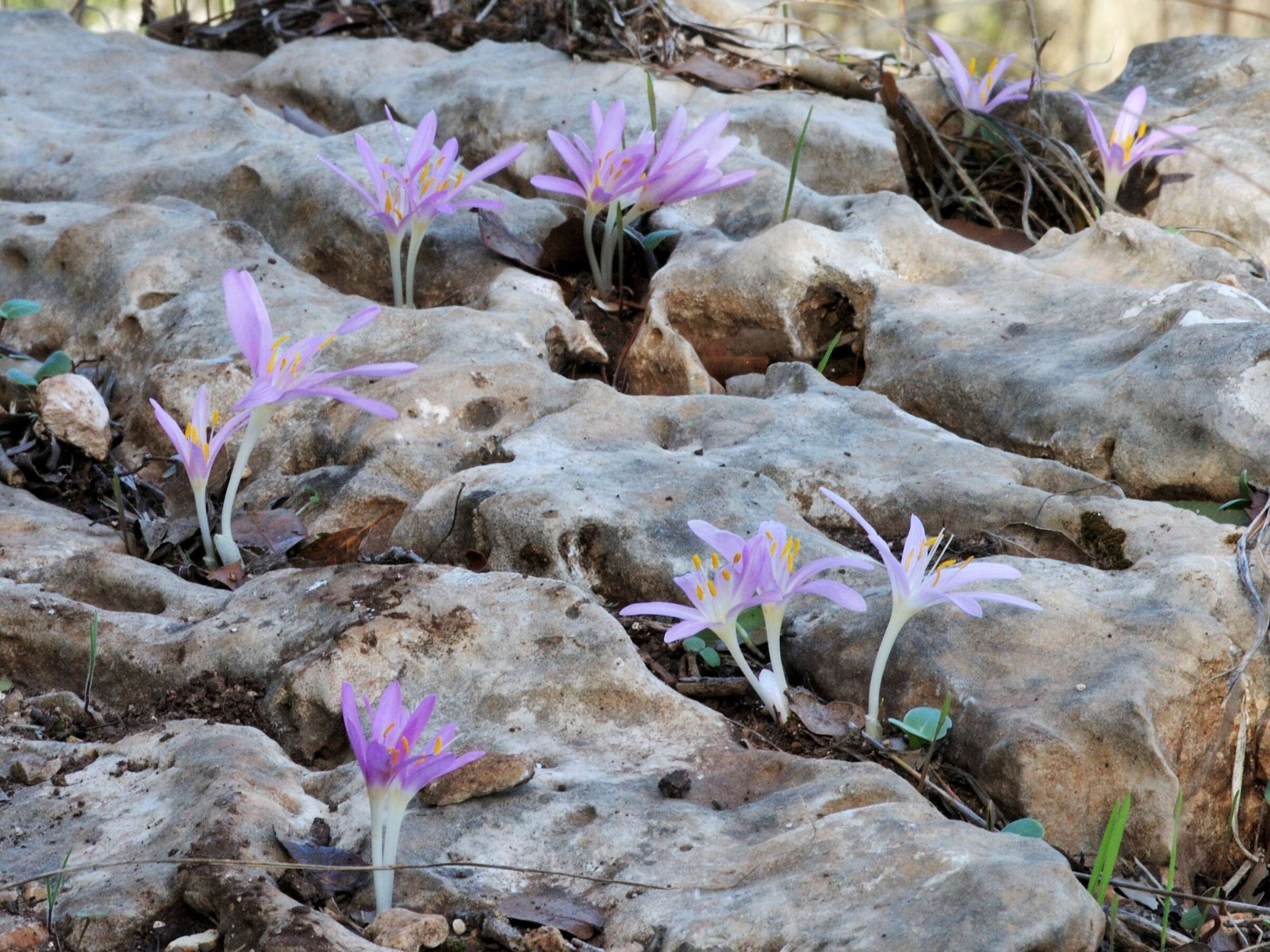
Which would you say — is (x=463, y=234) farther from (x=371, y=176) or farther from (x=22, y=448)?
(x=22, y=448)

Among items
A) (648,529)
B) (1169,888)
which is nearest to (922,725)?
(1169,888)

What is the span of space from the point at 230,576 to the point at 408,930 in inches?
47.3

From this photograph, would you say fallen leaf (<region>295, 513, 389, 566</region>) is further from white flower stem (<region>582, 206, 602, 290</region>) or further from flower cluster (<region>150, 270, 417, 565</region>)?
white flower stem (<region>582, 206, 602, 290</region>)

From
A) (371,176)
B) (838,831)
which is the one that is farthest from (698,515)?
(371,176)

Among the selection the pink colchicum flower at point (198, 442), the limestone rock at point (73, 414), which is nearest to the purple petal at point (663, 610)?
the pink colchicum flower at point (198, 442)

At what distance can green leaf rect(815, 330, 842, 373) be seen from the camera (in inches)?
137

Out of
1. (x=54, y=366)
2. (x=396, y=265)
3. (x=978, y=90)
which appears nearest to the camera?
(x=54, y=366)

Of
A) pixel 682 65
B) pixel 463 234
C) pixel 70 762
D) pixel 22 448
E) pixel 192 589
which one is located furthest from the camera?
pixel 682 65

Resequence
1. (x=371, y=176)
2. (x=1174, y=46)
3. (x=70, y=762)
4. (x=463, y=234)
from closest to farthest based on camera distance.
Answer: (x=70, y=762) → (x=371, y=176) → (x=463, y=234) → (x=1174, y=46)

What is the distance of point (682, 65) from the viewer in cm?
496

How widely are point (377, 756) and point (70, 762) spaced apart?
0.65 meters

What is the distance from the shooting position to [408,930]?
65.3 inches

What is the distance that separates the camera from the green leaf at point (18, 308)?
11.5 feet

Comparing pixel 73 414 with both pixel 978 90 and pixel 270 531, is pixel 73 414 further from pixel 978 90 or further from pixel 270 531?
pixel 978 90
